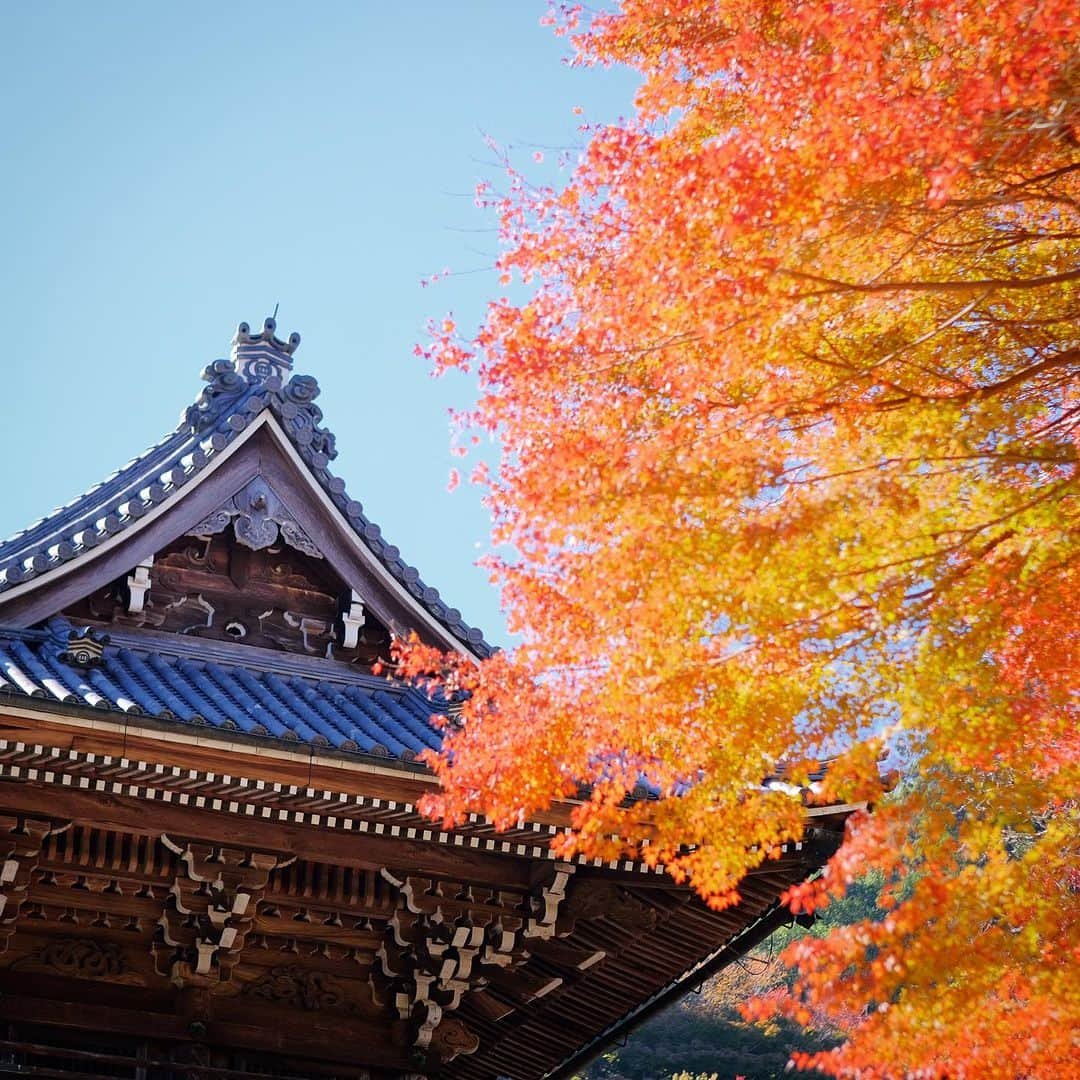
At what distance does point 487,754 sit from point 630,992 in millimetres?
4349

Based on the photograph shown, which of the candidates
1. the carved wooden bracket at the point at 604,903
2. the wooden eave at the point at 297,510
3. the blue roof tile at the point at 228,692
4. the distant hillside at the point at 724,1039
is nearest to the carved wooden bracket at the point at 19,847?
the blue roof tile at the point at 228,692

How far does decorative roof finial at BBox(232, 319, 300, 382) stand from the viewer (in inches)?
513

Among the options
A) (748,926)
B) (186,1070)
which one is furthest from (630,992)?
(186,1070)

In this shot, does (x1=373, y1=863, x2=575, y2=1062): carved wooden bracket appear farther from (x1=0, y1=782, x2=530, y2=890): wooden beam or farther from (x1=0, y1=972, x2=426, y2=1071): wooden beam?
(x1=0, y1=972, x2=426, y2=1071): wooden beam

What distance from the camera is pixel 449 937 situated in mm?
10539

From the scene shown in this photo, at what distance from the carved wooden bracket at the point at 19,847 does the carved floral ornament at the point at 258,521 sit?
2640 mm

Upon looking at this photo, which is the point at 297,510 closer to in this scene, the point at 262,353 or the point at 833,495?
the point at 262,353

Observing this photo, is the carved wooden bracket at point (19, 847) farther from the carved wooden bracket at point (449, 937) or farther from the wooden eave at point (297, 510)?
the wooden eave at point (297, 510)

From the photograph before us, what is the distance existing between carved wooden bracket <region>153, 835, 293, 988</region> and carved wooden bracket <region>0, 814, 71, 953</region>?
0.77 meters

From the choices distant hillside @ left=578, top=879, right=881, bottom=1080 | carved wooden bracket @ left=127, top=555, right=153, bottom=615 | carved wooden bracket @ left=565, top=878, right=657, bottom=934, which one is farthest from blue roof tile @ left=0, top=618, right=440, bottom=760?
distant hillside @ left=578, top=879, right=881, bottom=1080

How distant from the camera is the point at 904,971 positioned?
24.4 ft

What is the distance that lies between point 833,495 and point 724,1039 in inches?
1059

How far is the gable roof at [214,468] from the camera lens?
10.7m

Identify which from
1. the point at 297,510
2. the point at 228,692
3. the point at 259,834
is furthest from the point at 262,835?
the point at 297,510
